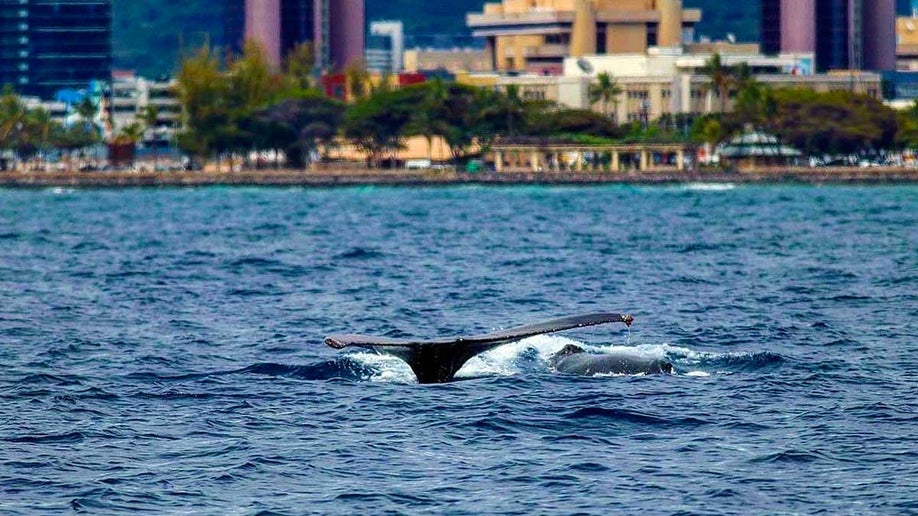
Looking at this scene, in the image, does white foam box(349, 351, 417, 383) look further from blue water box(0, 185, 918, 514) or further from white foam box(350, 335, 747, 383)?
blue water box(0, 185, 918, 514)

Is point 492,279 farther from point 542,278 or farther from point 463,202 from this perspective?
point 463,202

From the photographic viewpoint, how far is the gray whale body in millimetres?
44688

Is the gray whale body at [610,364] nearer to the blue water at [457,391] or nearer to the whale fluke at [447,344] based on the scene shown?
the blue water at [457,391]

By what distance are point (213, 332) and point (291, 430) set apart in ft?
60.1

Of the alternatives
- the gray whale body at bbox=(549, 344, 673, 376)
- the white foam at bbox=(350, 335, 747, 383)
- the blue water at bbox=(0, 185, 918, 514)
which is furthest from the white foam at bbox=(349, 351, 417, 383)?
the gray whale body at bbox=(549, 344, 673, 376)

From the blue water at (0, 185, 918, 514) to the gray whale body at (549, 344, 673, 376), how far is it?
0.52m

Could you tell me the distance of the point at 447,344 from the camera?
43.0 m

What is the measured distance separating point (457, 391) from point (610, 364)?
13.8 feet

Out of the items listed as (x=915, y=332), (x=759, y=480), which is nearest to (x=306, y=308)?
(x=915, y=332)

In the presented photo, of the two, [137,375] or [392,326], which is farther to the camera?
[392,326]

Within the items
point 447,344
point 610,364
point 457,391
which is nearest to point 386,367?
point 447,344

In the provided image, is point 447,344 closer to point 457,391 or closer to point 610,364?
point 457,391

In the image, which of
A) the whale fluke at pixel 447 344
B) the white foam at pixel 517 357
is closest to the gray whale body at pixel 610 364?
the white foam at pixel 517 357

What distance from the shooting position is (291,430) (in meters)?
38.3
